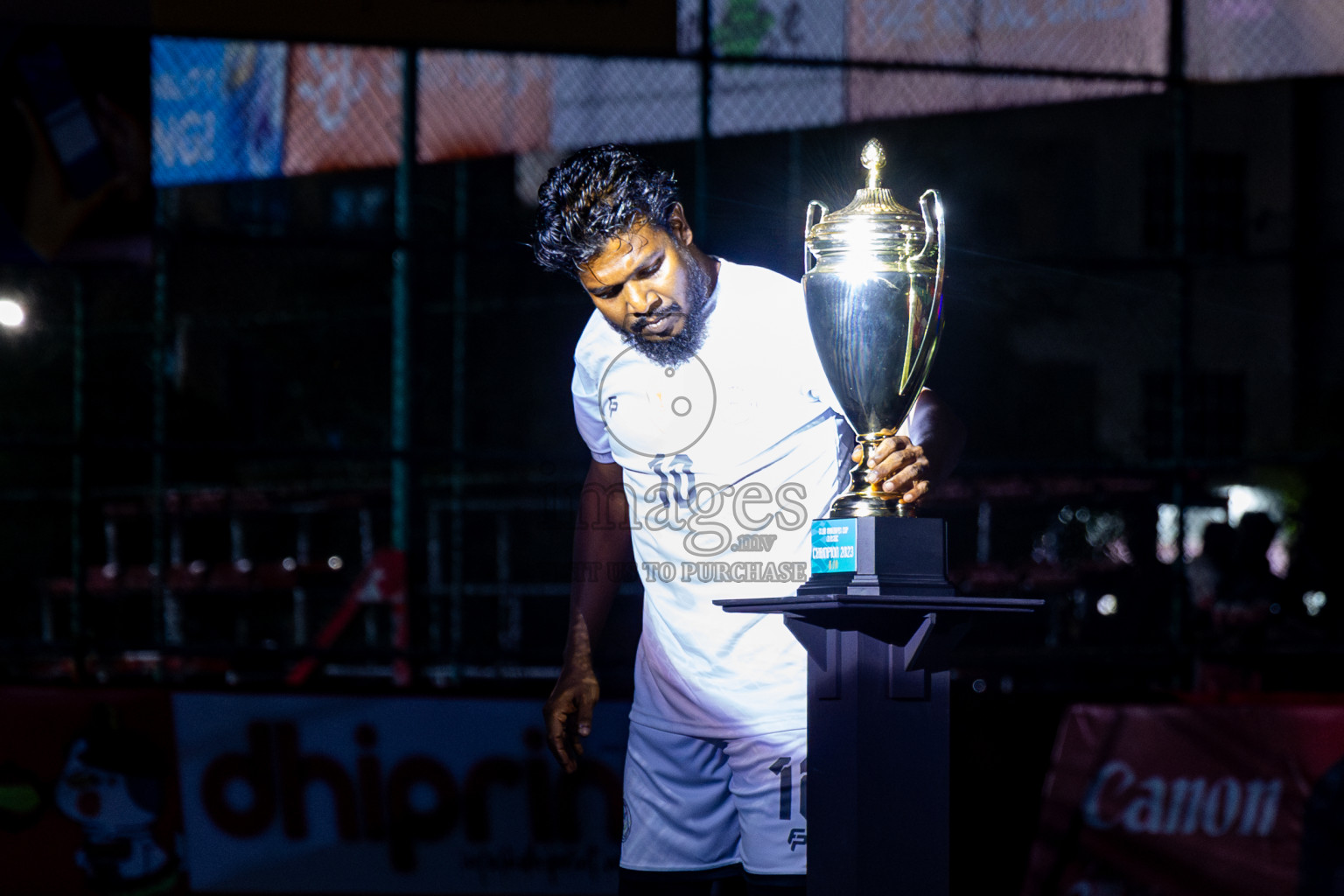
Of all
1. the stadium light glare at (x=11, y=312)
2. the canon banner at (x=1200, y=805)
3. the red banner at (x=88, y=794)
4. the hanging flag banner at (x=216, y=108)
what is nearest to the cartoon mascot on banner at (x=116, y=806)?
the red banner at (x=88, y=794)

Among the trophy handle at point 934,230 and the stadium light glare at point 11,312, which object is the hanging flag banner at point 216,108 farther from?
the trophy handle at point 934,230

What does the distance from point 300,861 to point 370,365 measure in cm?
915

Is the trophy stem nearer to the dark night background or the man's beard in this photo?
the man's beard

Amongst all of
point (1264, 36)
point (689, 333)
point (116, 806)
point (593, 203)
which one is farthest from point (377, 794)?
point (1264, 36)

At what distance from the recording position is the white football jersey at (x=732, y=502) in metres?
2.91

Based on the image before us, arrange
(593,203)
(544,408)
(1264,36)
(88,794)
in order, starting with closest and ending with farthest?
1. (593,203)
2. (88,794)
3. (1264,36)
4. (544,408)

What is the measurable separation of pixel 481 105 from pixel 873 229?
13.4ft

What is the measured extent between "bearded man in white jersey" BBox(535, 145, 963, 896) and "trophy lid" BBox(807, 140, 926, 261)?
455mm

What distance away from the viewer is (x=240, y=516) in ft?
35.3

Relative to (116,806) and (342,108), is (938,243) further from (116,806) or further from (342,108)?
(342,108)

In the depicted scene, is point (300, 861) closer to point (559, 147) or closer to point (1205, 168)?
point (559, 147)

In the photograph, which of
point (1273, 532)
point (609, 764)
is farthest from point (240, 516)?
point (1273, 532)

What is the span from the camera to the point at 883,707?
2297 millimetres

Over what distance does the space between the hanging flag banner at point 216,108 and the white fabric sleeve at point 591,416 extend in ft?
10.7
